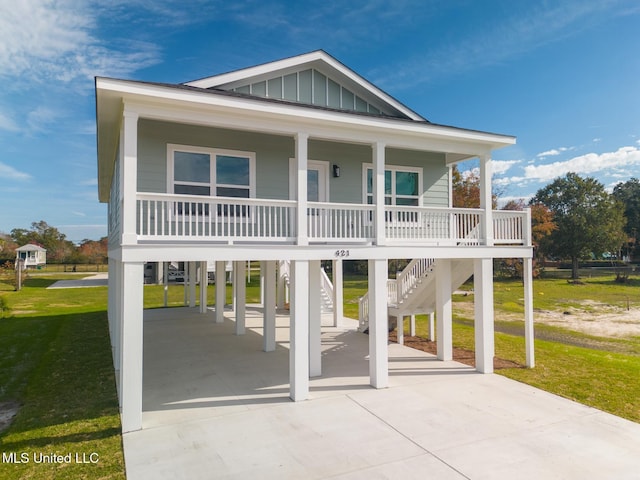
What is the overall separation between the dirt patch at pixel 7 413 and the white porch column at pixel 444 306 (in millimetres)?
9663

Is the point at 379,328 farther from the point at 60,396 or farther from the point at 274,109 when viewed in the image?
the point at 60,396

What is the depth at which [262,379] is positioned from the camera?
29.7 feet

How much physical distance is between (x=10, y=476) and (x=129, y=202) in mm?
4115

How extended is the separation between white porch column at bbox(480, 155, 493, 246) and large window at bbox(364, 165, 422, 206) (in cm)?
206

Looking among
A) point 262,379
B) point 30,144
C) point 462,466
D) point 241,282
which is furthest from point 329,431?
point 30,144

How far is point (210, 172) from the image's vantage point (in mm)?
9078

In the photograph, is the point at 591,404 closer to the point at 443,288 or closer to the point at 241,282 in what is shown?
the point at 443,288

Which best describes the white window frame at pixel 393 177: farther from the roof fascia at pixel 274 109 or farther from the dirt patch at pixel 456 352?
the dirt patch at pixel 456 352

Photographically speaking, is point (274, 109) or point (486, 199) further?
point (486, 199)

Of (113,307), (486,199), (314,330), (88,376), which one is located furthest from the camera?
(113,307)

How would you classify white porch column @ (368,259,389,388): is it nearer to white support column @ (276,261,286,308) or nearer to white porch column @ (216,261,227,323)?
white porch column @ (216,261,227,323)

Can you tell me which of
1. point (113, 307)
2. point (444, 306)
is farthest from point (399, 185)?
point (113, 307)

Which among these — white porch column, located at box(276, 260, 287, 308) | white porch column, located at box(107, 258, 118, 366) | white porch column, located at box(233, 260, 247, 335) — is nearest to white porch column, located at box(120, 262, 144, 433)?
white porch column, located at box(107, 258, 118, 366)

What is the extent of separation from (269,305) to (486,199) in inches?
260
